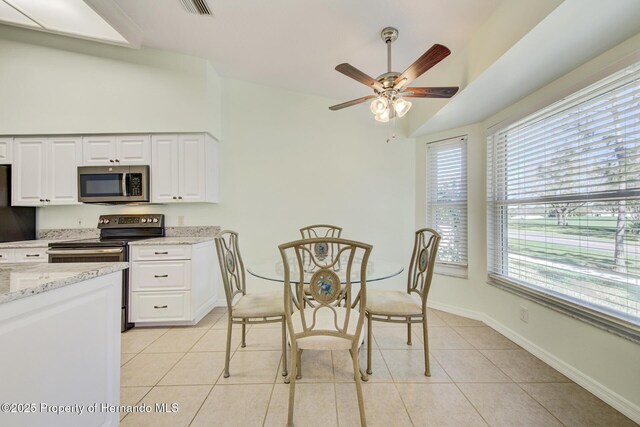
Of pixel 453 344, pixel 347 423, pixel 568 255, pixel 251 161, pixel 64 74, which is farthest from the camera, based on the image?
pixel 251 161

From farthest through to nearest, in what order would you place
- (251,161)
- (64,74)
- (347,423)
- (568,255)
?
(251,161), (64,74), (568,255), (347,423)

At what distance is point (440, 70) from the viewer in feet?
8.35

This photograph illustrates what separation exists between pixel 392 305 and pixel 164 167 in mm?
2919

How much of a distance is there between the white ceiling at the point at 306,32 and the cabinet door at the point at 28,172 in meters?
1.77

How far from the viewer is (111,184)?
9.87ft

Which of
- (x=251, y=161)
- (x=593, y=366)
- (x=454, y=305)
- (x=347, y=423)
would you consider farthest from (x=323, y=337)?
(x=251, y=161)

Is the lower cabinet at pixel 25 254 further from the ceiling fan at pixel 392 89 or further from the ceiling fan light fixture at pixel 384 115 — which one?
the ceiling fan light fixture at pixel 384 115

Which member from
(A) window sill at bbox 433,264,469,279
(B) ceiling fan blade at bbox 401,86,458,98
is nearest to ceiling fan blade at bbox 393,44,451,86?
(B) ceiling fan blade at bbox 401,86,458,98

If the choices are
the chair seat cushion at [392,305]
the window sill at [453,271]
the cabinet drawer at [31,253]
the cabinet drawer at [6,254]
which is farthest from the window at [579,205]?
the cabinet drawer at [6,254]

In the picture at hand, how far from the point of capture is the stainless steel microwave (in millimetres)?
2996

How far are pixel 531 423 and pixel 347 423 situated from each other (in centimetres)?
Answer: 106

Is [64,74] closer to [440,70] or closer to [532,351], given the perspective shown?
[440,70]

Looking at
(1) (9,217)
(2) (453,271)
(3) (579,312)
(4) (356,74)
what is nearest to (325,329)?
(4) (356,74)

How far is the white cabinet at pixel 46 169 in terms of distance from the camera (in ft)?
9.91
